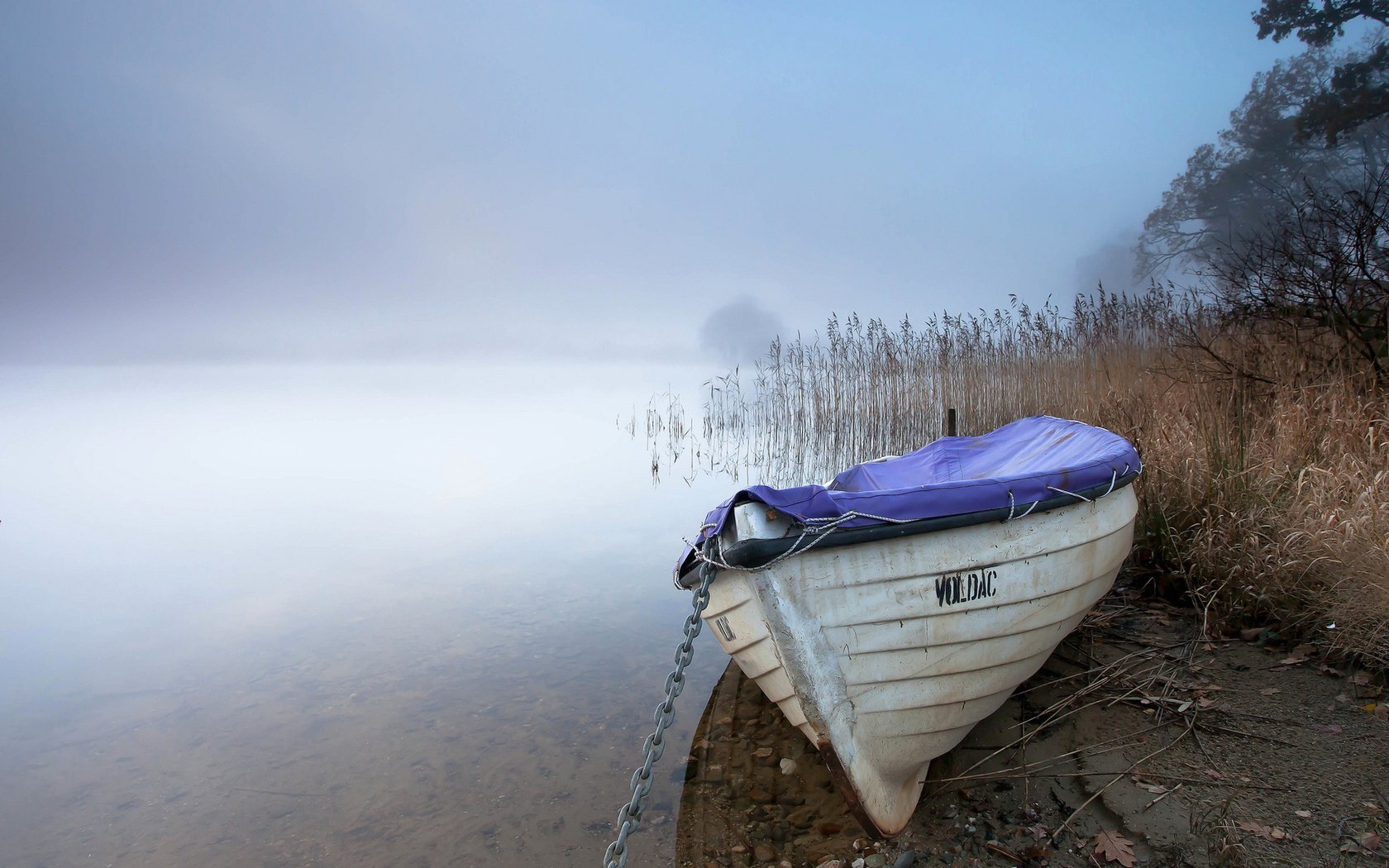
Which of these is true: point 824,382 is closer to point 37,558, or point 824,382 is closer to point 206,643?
point 206,643

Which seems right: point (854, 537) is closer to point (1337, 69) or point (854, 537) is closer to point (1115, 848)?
point (1115, 848)

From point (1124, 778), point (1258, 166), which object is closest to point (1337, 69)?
point (1258, 166)

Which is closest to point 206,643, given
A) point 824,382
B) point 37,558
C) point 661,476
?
point 37,558

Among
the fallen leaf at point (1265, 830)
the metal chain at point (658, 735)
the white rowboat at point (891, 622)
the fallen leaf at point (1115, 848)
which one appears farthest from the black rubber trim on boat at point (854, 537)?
the fallen leaf at point (1265, 830)

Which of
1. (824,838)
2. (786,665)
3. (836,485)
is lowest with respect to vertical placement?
(824,838)

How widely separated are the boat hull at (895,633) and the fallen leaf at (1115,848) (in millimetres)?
473

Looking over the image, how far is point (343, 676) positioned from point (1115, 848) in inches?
150

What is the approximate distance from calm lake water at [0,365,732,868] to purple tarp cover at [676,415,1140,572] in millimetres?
1306

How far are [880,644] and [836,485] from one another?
1.73 m

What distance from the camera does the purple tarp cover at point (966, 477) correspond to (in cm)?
204

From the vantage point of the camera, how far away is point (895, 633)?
2.15 metres

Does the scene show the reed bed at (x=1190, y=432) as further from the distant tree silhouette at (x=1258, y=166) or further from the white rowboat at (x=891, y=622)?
the distant tree silhouette at (x=1258, y=166)

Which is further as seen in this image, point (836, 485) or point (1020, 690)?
point (836, 485)

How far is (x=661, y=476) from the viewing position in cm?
1052
